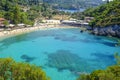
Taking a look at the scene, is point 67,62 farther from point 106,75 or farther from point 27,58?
point 106,75

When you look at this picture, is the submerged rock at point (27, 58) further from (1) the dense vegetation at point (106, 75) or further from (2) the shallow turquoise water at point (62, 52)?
(1) the dense vegetation at point (106, 75)

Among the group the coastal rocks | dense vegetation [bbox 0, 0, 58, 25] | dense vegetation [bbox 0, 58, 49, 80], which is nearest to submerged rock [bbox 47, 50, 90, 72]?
dense vegetation [bbox 0, 58, 49, 80]

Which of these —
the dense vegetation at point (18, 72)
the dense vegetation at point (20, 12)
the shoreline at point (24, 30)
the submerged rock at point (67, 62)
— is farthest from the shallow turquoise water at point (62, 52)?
the dense vegetation at point (18, 72)

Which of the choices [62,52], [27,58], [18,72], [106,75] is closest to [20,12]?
[62,52]

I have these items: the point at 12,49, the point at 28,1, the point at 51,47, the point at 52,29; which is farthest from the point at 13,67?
the point at 28,1

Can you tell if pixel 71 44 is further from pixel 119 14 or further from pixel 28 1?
pixel 28 1

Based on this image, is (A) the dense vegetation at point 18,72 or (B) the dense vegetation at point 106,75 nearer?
(B) the dense vegetation at point 106,75

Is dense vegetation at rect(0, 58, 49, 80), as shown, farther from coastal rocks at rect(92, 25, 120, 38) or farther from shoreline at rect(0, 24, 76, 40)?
coastal rocks at rect(92, 25, 120, 38)
